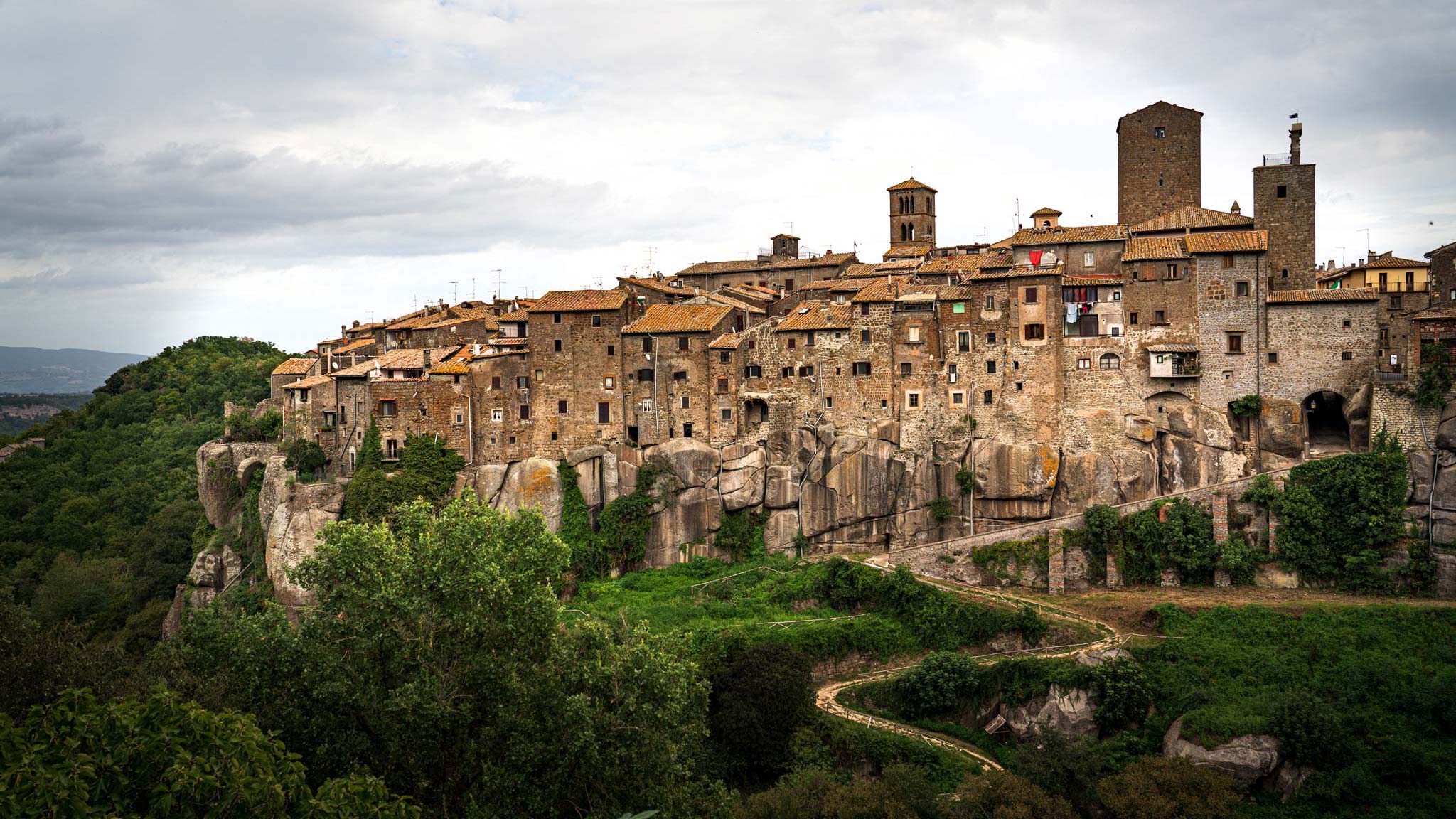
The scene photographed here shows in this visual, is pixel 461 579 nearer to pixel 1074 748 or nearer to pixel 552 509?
pixel 1074 748

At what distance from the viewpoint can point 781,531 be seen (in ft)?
166

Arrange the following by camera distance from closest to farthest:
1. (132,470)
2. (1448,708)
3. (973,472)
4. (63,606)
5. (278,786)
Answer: (278,786), (1448,708), (973,472), (63,606), (132,470)

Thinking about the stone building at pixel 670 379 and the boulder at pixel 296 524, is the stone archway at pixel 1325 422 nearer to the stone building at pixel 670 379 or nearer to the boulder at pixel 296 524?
the stone building at pixel 670 379

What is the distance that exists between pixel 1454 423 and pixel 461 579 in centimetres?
3902

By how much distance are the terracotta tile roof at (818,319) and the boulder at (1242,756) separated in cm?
2529

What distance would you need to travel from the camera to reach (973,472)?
48625mm

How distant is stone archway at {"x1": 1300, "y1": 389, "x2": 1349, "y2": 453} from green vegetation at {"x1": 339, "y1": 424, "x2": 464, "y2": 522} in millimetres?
38903

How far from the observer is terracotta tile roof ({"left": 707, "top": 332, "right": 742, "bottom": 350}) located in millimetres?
52562

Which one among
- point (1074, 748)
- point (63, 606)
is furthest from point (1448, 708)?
point (63, 606)

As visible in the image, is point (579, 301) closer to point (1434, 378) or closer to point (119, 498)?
point (1434, 378)

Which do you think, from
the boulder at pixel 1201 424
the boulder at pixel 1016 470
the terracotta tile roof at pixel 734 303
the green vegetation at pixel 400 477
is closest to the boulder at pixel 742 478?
the terracotta tile roof at pixel 734 303

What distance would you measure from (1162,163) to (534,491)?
3846 centimetres

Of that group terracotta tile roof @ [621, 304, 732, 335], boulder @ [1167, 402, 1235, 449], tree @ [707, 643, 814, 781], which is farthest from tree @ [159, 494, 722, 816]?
boulder @ [1167, 402, 1235, 449]

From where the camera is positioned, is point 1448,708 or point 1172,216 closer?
point 1448,708
